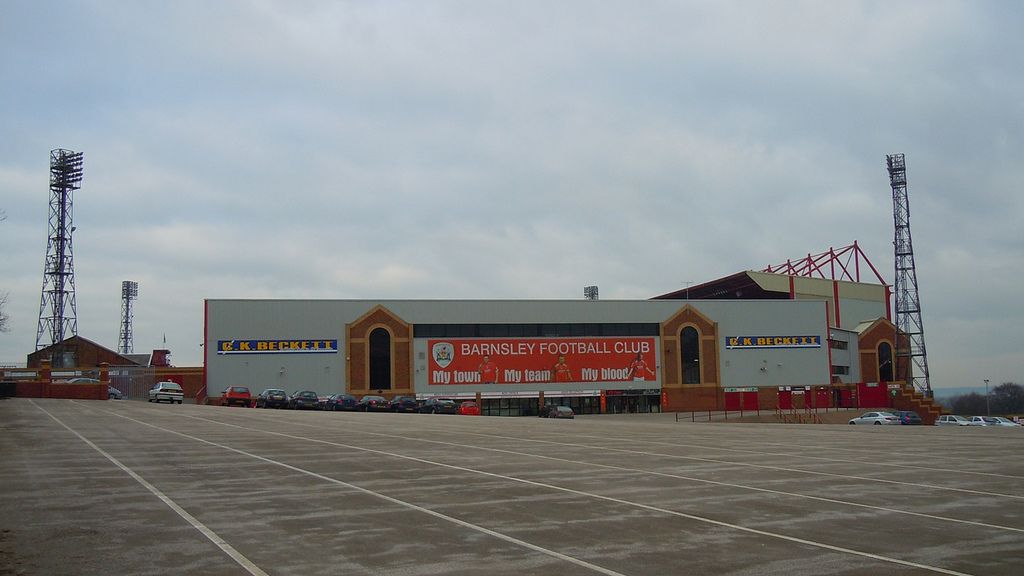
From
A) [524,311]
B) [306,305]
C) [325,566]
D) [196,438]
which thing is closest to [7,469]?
[196,438]

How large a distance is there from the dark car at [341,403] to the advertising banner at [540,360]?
12.3 metres

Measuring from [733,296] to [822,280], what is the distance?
971cm

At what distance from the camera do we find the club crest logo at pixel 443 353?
69.2 meters

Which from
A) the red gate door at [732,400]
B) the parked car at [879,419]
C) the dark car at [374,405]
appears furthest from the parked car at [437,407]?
the red gate door at [732,400]

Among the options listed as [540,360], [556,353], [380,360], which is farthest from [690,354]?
[380,360]

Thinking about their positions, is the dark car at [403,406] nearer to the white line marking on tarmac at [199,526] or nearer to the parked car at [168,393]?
the parked car at [168,393]

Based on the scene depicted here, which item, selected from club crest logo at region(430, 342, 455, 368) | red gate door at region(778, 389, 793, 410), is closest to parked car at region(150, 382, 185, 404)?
club crest logo at region(430, 342, 455, 368)

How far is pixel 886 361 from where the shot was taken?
269 feet

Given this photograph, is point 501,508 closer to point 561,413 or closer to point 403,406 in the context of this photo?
point 403,406

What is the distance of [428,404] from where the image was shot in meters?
55.9

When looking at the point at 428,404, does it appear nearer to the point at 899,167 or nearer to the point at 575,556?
the point at 575,556

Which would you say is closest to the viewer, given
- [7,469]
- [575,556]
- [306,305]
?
[575,556]

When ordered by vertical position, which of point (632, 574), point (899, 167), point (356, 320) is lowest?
point (632, 574)

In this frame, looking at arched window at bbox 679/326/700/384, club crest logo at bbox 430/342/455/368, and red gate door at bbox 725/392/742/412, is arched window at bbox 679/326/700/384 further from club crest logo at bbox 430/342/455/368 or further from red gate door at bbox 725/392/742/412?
club crest logo at bbox 430/342/455/368
